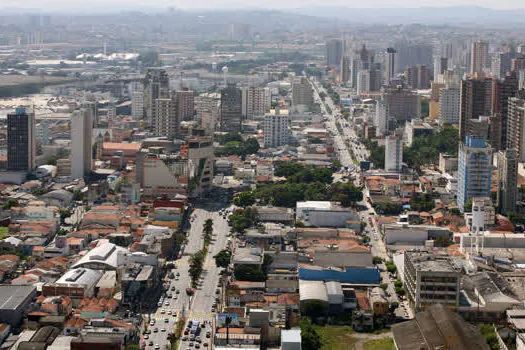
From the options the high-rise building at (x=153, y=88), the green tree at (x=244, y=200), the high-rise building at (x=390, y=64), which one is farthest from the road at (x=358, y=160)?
the high-rise building at (x=153, y=88)

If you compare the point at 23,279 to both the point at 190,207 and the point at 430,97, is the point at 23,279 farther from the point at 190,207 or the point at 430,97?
the point at 430,97

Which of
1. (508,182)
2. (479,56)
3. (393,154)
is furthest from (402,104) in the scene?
(508,182)

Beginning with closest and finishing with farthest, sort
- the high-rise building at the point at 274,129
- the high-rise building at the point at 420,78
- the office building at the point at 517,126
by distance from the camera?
the office building at the point at 517,126, the high-rise building at the point at 274,129, the high-rise building at the point at 420,78

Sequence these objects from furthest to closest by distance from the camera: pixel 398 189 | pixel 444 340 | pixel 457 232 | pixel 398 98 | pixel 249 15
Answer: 1. pixel 249 15
2. pixel 398 98
3. pixel 398 189
4. pixel 457 232
5. pixel 444 340

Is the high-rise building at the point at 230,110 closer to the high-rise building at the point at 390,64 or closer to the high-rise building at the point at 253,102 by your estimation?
the high-rise building at the point at 253,102

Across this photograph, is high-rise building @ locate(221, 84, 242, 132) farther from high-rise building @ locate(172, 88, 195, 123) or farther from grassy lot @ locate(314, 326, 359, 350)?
grassy lot @ locate(314, 326, 359, 350)

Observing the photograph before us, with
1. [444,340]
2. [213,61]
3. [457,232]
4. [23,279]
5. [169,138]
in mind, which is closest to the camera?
[444,340]

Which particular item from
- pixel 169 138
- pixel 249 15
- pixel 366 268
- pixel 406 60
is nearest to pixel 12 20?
pixel 249 15
